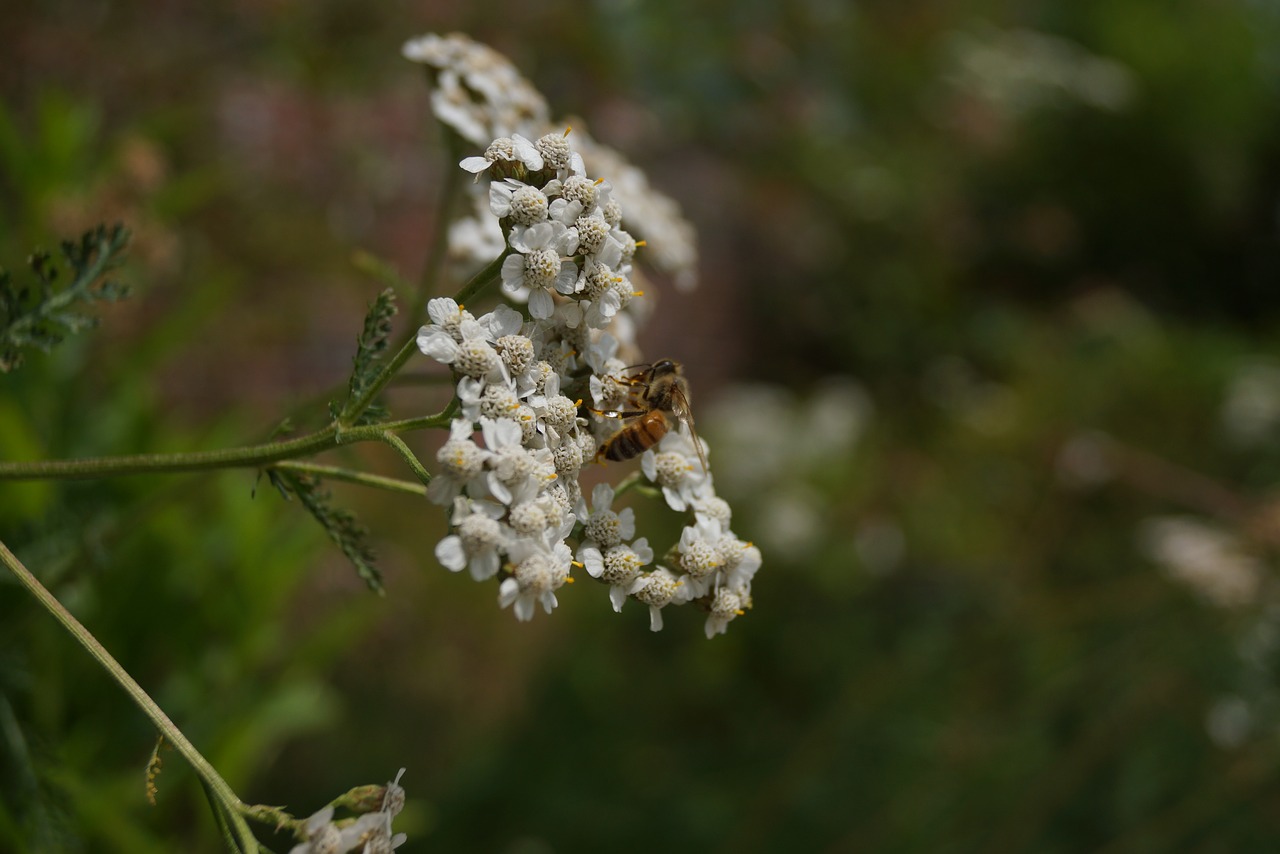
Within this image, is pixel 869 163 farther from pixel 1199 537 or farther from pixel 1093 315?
pixel 1199 537

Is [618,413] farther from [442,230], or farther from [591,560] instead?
[442,230]

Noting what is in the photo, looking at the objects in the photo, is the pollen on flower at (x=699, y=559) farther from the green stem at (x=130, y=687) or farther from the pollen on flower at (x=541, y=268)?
the green stem at (x=130, y=687)

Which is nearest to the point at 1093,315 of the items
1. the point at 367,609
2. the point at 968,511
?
the point at 968,511

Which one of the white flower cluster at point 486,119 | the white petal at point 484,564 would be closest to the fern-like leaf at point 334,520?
the white petal at point 484,564

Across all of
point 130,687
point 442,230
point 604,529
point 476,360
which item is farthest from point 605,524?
point 442,230

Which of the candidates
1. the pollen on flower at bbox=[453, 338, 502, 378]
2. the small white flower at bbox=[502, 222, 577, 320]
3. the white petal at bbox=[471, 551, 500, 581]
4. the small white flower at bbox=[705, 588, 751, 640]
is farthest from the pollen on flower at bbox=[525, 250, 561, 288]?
the small white flower at bbox=[705, 588, 751, 640]

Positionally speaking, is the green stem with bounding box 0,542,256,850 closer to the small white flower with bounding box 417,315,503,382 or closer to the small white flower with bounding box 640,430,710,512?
the small white flower with bounding box 417,315,503,382
